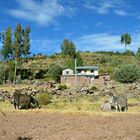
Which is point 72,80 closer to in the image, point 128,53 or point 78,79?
point 78,79

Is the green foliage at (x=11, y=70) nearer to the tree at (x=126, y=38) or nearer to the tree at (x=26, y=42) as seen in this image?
the tree at (x=26, y=42)

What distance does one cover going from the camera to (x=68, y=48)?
11938cm

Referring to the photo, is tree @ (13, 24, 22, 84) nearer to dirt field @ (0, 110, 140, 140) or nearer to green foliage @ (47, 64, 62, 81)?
green foliage @ (47, 64, 62, 81)

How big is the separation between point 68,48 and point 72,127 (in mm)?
102349

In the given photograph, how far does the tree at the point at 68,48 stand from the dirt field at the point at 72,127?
314ft

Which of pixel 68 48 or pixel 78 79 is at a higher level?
pixel 68 48

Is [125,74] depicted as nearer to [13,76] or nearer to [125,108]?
[13,76]

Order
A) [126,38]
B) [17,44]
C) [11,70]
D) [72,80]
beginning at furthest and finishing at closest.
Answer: [126,38]
[11,70]
[17,44]
[72,80]

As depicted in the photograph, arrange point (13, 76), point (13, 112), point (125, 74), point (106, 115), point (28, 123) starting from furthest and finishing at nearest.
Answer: point (13, 76) → point (125, 74) → point (13, 112) → point (106, 115) → point (28, 123)

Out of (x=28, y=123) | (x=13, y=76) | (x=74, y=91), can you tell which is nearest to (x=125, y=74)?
(x=74, y=91)

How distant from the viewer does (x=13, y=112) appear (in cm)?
2431

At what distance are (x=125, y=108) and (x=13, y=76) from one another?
5941 cm

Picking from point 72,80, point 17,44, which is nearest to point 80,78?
point 72,80

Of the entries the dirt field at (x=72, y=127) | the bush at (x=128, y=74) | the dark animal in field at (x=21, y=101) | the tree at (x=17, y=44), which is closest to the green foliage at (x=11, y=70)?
the tree at (x=17, y=44)
